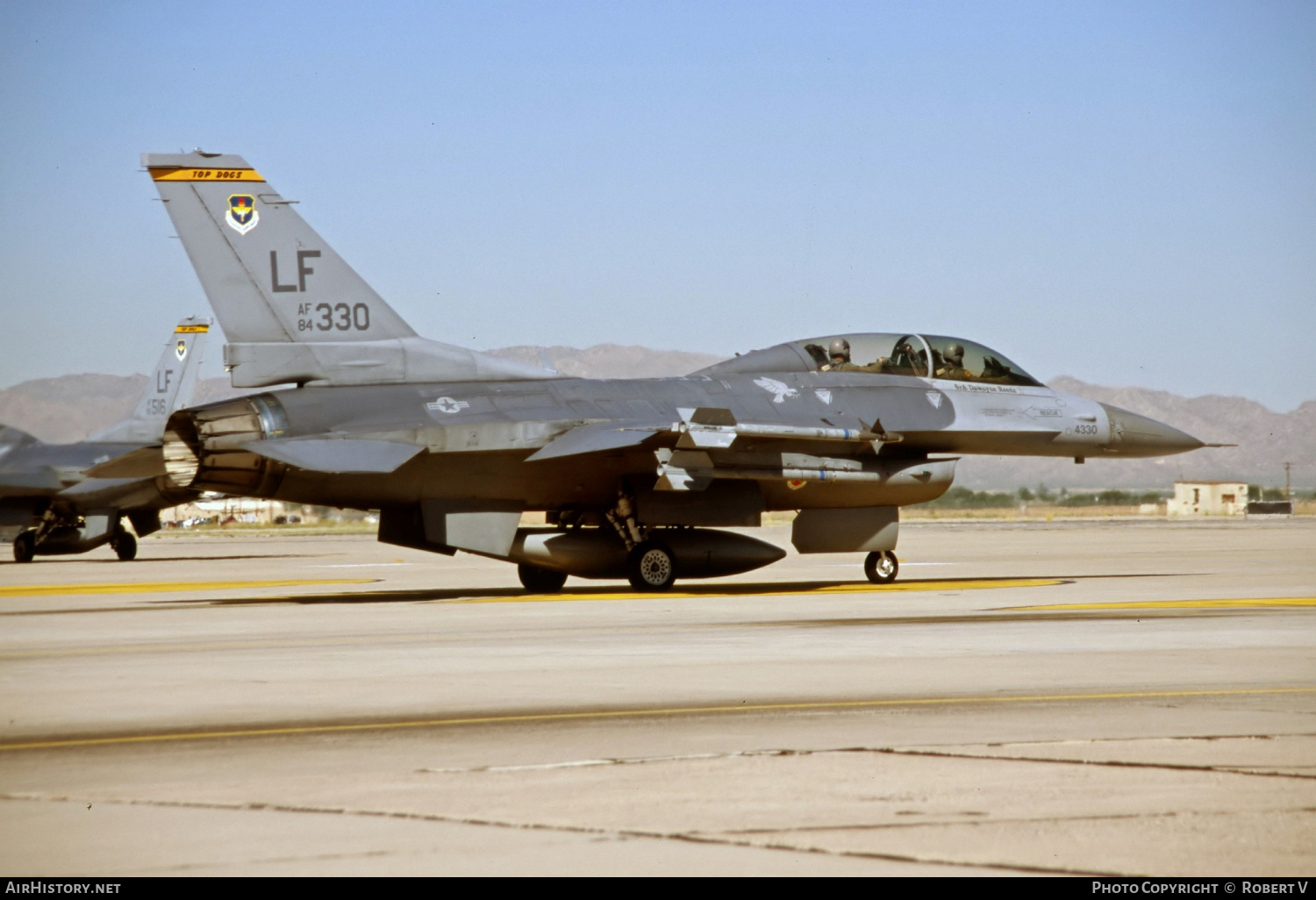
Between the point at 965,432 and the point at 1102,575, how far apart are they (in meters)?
4.35

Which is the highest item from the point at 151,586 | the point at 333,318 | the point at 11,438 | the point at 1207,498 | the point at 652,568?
the point at 333,318

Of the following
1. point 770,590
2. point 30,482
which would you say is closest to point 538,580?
point 770,590

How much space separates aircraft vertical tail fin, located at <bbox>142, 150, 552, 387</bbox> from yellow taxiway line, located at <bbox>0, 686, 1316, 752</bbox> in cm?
1170

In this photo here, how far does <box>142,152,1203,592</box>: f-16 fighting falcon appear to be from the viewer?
18797mm

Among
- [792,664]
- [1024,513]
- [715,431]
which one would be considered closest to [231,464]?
[715,431]

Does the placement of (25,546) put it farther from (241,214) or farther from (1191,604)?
(1191,604)

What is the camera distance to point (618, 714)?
28.0 feet

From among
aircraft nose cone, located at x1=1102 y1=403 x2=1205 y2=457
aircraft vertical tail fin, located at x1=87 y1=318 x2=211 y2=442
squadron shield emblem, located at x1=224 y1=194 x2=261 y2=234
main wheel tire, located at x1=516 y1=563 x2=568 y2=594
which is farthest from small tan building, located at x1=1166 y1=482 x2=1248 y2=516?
squadron shield emblem, located at x1=224 y1=194 x2=261 y2=234

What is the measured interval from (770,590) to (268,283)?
8.29 metres

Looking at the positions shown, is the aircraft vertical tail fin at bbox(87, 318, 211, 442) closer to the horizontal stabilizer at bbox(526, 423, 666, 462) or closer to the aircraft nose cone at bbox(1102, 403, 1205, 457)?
the horizontal stabilizer at bbox(526, 423, 666, 462)

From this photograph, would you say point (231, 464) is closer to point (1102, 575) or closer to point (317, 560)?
point (1102, 575)

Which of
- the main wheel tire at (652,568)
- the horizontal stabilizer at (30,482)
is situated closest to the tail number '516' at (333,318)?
the main wheel tire at (652,568)

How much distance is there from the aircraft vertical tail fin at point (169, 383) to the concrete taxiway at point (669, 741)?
920 inches

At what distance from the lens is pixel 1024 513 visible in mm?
98250
